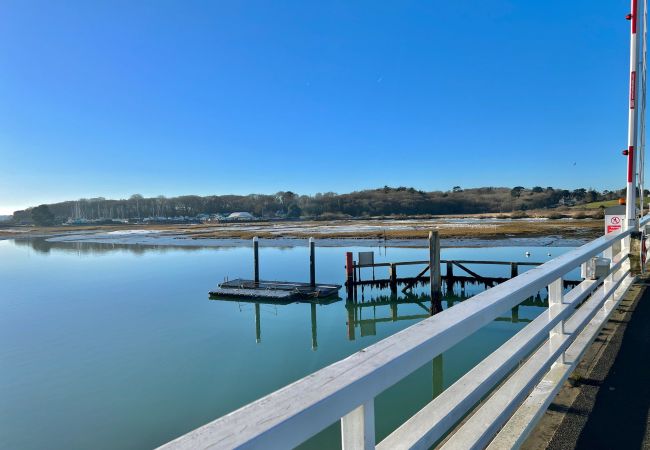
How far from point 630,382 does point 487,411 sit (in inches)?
77.7

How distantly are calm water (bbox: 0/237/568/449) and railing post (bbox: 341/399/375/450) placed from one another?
18.5 ft

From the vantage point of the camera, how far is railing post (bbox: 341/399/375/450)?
123 centimetres

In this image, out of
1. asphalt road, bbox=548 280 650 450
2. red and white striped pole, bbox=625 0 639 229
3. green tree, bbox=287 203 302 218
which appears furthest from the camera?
green tree, bbox=287 203 302 218

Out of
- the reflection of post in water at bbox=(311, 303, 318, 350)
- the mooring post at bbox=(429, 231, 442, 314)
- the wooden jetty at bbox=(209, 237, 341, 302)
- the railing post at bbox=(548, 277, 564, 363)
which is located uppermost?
the railing post at bbox=(548, 277, 564, 363)

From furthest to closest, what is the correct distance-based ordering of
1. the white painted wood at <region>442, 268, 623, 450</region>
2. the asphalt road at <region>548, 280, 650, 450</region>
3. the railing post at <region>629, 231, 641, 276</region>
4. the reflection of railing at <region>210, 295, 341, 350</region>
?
the reflection of railing at <region>210, 295, 341, 350</region> → the railing post at <region>629, 231, 641, 276</region> → the asphalt road at <region>548, 280, 650, 450</region> → the white painted wood at <region>442, 268, 623, 450</region>

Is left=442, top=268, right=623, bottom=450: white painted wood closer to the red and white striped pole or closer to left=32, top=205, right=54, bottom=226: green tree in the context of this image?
the red and white striped pole

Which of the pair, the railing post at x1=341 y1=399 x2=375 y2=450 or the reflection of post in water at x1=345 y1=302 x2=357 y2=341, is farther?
the reflection of post in water at x1=345 y1=302 x2=357 y2=341

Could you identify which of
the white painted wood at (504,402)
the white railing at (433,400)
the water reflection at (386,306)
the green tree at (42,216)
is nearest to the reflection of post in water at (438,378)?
the water reflection at (386,306)

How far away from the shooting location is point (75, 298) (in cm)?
2023

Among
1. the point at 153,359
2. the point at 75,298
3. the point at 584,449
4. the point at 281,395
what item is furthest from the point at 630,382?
the point at 75,298

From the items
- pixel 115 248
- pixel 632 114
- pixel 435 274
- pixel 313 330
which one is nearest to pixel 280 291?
pixel 313 330

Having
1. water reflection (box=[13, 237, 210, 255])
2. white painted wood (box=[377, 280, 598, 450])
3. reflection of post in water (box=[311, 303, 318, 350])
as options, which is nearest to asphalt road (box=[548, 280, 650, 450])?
white painted wood (box=[377, 280, 598, 450])

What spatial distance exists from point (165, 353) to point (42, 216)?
156m

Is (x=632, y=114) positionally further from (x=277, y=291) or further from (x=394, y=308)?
(x=277, y=291)
